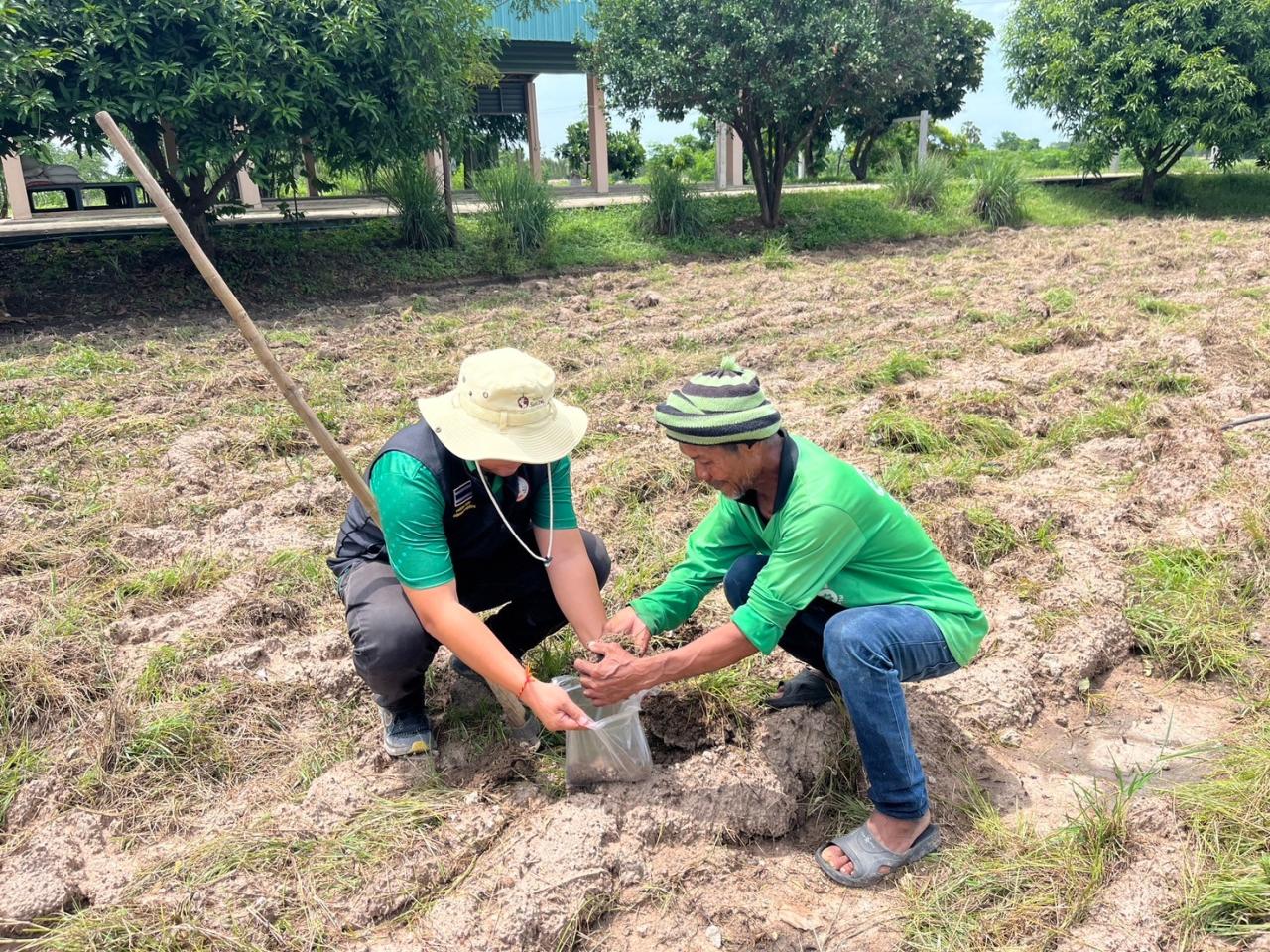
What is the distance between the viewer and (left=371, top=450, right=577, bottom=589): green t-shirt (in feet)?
6.73

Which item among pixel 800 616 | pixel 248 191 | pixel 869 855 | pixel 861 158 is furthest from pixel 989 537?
pixel 861 158

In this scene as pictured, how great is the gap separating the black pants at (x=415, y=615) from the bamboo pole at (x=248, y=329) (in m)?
0.19

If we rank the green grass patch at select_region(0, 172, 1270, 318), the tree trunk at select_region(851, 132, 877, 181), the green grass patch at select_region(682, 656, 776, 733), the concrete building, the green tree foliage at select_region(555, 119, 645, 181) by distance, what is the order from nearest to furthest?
the green grass patch at select_region(682, 656, 776, 733) < the green grass patch at select_region(0, 172, 1270, 318) < the concrete building < the tree trunk at select_region(851, 132, 877, 181) < the green tree foliage at select_region(555, 119, 645, 181)

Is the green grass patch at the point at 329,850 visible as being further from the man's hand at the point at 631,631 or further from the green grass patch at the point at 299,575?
the green grass patch at the point at 299,575

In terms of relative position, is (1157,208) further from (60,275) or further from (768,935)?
(768,935)

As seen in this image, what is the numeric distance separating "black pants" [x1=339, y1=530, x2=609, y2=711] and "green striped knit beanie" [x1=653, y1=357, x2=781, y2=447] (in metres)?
0.73

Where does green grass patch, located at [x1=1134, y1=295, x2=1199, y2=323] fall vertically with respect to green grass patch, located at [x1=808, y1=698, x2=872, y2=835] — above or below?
above

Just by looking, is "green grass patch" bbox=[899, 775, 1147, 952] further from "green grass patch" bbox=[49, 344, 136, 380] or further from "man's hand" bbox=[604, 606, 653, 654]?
"green grass patch" bbox=[49, 344, 136, 380]

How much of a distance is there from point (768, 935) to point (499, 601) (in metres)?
1.13

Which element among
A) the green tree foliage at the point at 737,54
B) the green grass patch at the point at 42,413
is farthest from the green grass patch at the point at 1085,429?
the green tree foliage at the point at 737,54

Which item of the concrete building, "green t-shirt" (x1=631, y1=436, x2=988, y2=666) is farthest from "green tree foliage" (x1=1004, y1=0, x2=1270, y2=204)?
"green t-shirt" (x1=631, y1=436, x2=988, y2=666)

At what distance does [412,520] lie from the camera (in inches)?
80.9

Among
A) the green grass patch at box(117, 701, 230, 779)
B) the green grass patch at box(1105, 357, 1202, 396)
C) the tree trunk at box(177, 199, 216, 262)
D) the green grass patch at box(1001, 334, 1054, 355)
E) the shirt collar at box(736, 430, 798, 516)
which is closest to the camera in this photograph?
the shirt collar at box(736, 430, 798, 516)

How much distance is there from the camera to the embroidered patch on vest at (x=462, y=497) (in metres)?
2.17
